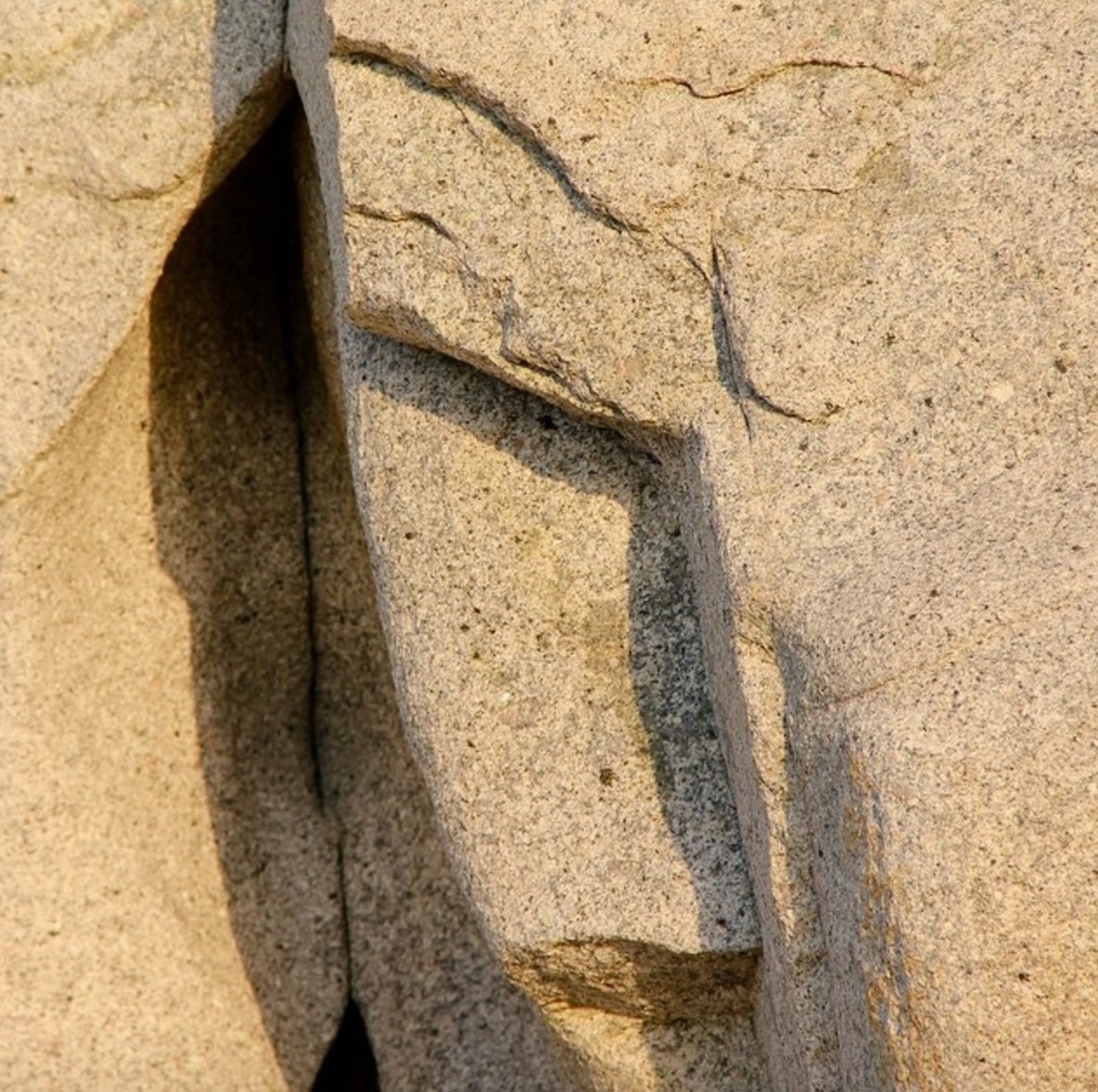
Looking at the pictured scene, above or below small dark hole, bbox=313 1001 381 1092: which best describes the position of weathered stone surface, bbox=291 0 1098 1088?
above

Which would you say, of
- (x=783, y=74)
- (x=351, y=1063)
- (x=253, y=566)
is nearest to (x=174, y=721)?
(x=253, y=566)

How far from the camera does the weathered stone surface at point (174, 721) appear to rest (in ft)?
4.57

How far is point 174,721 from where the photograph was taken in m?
1.51

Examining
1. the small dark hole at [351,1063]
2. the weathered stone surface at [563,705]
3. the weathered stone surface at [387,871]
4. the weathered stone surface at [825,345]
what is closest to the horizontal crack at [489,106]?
the weathered stone surface at [825,345]

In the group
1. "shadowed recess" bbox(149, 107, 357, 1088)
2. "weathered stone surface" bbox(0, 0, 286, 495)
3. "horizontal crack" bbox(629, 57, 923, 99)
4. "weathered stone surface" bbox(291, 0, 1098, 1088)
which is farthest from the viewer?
"shadowed recess" bbox(149, 107, 357, 1088)

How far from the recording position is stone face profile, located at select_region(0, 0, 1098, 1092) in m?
1.02

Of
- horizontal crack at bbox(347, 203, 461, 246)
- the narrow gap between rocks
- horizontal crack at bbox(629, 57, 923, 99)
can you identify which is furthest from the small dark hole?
horizontal crack at bbox(629, 57, 923, 99)

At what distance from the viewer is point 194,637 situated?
1.52 m

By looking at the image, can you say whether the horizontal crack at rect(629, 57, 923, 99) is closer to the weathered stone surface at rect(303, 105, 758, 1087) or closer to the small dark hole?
the weathered stone surface at rect(303, 105, 758, 1087)

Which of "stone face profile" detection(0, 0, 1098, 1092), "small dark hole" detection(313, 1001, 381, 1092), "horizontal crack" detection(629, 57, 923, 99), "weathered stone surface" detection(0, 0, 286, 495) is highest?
"weathered stone surface" detection(0, 0, 286, 495)

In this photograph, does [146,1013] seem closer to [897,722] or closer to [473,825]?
[473,825]

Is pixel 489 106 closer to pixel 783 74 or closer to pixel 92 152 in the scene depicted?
pixel 783 74

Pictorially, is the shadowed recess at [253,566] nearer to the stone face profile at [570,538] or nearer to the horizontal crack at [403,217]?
the stone face profile at [570,538]

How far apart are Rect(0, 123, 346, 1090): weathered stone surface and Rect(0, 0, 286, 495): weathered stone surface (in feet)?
0.12
